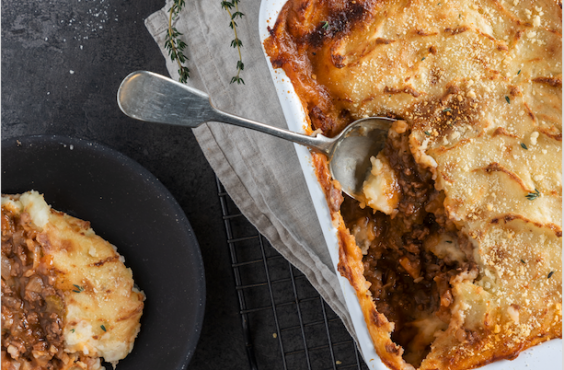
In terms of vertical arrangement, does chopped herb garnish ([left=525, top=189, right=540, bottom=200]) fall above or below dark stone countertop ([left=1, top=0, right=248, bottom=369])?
below

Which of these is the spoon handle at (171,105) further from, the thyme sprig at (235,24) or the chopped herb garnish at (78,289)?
the chopped herb garnish at (78,289)

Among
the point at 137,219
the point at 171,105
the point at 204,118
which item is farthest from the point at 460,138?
the point at 137,219

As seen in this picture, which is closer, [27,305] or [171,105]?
[171,105]

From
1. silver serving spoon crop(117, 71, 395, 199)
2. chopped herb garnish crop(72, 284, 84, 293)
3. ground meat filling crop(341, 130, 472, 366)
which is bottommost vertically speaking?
ground meat filling crop(341, 130, 472, 366)

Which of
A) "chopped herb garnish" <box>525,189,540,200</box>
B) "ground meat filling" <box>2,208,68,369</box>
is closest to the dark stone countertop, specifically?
"ground meat filling" <box>2,208,68,369</box>

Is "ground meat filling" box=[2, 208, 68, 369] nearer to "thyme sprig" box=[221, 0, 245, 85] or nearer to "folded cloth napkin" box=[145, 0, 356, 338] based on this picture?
"folded cloth napkin" box=[145, 0, 356, 338]

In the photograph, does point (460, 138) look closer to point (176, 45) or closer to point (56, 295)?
point (176, 45)
